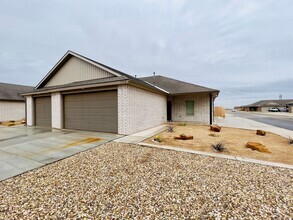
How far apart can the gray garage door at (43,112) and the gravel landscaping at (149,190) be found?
355 inches

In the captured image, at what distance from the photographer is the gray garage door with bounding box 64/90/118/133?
8.18 m

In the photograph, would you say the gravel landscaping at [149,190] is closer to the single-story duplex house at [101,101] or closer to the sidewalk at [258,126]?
the single-story duplex house at [101,101]

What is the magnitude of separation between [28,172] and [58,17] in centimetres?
1178

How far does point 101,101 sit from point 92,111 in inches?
40.7

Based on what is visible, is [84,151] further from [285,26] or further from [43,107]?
[285,26]

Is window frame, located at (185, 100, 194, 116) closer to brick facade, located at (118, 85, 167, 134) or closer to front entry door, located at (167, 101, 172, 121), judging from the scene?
front entry door, located at (167, 101, 172, 121)

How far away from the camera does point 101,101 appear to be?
8.55m

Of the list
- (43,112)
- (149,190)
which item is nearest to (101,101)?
(43,112)

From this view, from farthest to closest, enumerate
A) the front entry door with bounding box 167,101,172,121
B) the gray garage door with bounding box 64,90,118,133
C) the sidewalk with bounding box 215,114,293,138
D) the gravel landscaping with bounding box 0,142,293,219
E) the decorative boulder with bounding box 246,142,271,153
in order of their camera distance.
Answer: the front entry door with bounding box 167,101,172,121 < the sidewalk with bounding box 215,114,293,138 < the gray garage door with bounding box 64,90,118,133 < the decorative boulder with bounding box 246,142,271,153 < the gravel landscaping with bounding box 0,142,293,219

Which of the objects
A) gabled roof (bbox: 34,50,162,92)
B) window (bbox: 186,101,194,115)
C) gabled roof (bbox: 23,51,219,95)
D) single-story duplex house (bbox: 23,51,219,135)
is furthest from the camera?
window (bbox: 186,101,194,115)

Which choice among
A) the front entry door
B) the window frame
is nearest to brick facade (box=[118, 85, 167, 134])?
the front entry door

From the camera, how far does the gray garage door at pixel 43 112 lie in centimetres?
1114

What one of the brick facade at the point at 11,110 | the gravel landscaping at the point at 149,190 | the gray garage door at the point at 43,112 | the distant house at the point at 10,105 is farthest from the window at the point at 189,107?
the brick facade at the point at 11,110

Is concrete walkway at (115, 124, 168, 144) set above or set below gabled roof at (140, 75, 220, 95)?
below
